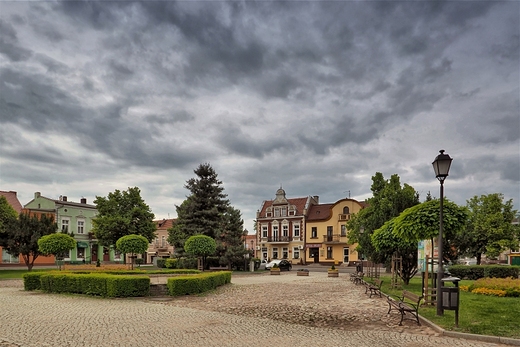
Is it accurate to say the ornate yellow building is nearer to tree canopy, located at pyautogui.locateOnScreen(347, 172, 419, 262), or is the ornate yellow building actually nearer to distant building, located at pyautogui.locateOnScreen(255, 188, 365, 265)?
distant building, located at pyautogui.locateOnScreen(255, 188, 365, 265)

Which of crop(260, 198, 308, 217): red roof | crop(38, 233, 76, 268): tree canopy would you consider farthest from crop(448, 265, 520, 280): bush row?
crop(260, 198, 308, 217): red roof

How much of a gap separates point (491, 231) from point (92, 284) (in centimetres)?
3156

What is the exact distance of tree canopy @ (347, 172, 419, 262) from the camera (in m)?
23.9

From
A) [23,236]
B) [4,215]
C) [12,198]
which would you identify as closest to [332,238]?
[23,236]

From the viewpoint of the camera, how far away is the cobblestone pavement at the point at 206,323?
854 cm

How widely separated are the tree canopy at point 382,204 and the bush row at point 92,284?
12.5 meters

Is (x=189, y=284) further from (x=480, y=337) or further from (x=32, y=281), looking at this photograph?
(x=480, y=337)

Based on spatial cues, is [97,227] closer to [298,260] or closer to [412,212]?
[298,260]

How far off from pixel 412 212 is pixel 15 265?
150ft

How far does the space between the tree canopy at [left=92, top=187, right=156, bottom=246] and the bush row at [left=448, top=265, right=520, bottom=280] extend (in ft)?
98.3

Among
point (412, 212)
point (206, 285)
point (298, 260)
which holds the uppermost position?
point (412, 212)

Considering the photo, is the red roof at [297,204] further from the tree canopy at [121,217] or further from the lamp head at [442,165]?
the lamp head at [442,165]

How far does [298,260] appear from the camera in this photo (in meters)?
58.1

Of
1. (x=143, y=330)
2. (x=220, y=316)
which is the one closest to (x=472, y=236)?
(x=220, y=316)
